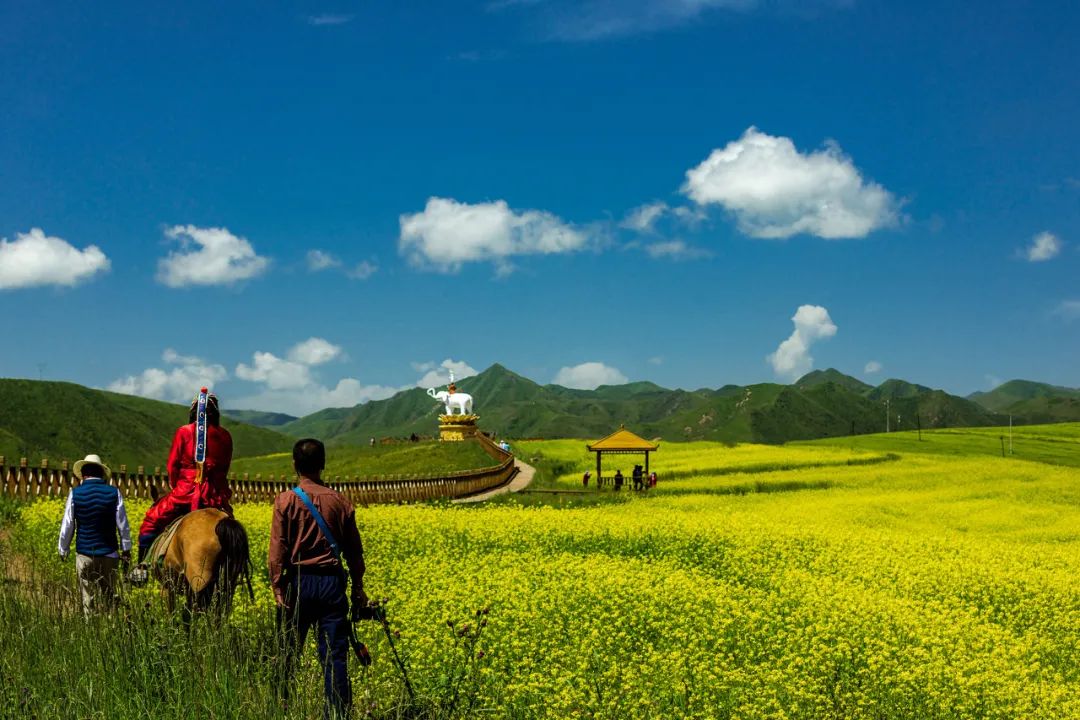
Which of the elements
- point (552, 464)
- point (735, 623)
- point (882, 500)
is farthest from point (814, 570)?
point (552, 464)

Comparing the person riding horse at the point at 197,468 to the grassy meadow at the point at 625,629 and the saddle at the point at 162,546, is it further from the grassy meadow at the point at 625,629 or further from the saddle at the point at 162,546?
the grassy meadow at the point at 625,629

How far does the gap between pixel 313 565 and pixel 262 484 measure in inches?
991

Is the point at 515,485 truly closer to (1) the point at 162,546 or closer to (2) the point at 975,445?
(1) the point at 162,546

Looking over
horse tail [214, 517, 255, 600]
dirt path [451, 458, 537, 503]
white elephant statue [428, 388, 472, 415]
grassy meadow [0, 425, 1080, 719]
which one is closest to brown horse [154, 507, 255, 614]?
horse tail [214, 517, 255, 600]

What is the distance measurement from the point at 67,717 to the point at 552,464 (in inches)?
1830

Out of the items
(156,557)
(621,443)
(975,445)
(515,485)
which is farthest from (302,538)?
(975,445)

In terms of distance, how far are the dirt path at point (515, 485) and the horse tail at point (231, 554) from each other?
2501 centimetres

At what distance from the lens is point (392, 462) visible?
48938 mm

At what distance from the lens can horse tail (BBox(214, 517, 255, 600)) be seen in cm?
1001

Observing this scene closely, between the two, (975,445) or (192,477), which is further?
(975,445)

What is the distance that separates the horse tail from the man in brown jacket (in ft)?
7.05

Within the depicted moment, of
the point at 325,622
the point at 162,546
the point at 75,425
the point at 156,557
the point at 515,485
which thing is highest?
the point at 162,546

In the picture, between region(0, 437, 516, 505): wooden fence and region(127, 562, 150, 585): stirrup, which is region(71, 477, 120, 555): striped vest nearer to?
region(127, 562, 150, 585): stirrup

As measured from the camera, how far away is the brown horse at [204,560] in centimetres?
988
